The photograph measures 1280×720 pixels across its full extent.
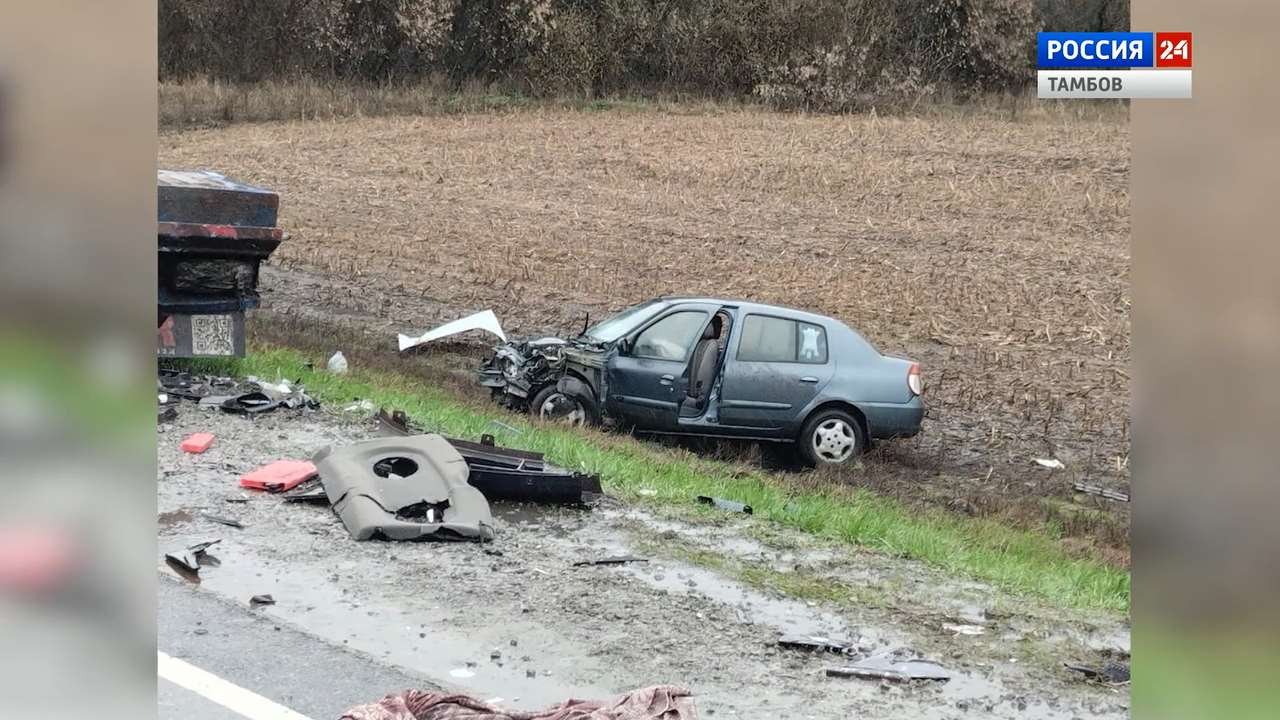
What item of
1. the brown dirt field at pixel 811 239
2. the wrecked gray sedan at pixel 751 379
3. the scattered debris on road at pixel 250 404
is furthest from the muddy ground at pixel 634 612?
the brown dirt field at pixel 811 239

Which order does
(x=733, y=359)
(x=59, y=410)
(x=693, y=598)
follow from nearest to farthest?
(x=59, y=410)
(x=693, y=598)
(x=733, y=359)

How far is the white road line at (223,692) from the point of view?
16.7 ft

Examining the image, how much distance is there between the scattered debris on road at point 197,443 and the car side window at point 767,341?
15.5 feet

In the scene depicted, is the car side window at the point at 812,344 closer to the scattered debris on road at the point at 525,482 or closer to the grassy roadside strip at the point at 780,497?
the grassy roadside strip at the point at 780,497

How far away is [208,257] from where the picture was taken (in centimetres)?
1175

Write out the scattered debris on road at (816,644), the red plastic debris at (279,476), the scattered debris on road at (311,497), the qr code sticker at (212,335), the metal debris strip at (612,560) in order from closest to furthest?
the scattered debris on road at (816,644) < the metal debris strip at (612,560) < the scattered debris on road at (311,497) < the red plastic debris at (279,476) < the qr code sticker at (212,335)

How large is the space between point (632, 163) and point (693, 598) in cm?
2488

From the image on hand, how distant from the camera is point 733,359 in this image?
12.3 m

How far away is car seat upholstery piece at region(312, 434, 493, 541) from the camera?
793 cm

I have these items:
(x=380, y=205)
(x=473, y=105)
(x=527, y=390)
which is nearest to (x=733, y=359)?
(x=527, y=390)

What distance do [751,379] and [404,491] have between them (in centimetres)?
479

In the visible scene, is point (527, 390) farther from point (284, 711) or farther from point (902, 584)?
point (284, 711)

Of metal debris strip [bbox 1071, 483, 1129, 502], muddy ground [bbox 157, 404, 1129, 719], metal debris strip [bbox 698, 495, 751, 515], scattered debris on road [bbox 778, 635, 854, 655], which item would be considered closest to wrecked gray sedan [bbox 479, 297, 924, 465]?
metal debris strip [bbox 1071, 483, 1129, 502]

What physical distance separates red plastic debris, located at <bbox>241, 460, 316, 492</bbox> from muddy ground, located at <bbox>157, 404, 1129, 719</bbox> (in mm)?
151
